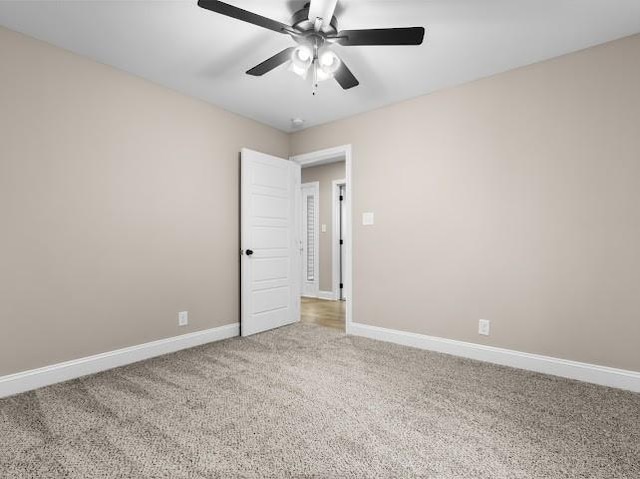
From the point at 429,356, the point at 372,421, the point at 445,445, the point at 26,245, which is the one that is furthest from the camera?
the point at 429,356

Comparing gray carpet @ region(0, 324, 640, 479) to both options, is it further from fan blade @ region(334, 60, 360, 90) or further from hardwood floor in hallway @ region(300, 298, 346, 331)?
fan blade @ region(334, 60, 360, 90)

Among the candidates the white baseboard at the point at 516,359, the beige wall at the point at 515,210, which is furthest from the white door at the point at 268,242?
the white baseboard at the point at 516,359

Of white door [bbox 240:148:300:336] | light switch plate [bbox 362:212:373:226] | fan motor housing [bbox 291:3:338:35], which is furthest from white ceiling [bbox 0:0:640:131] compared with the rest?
light switch plate [bbox 362:212:373:226]

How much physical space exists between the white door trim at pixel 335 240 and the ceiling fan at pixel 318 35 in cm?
367

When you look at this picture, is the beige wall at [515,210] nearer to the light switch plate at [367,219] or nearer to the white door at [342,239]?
the light switch plate at [367,219]

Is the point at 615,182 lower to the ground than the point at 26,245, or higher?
higher

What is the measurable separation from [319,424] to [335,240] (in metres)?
4.46

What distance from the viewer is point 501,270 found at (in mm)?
2945

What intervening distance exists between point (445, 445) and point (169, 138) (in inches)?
130

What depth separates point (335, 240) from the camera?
6277 mm

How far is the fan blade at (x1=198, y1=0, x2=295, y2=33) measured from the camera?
170 centimetres

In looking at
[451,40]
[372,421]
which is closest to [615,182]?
[451,40]

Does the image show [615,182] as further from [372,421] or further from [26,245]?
[26,245]

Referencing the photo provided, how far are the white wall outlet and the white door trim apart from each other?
3.35 metres
